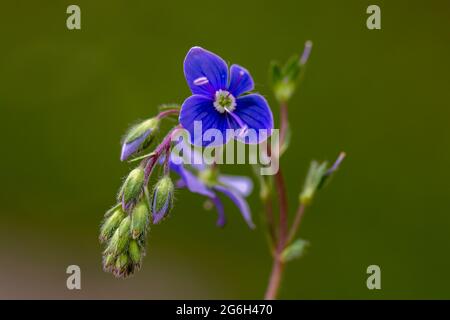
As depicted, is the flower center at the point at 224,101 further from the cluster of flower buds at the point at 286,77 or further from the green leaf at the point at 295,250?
the green leaf at the point at 295,250

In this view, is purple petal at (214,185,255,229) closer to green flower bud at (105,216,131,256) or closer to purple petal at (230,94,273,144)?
purple petal at (230,94,273,144)

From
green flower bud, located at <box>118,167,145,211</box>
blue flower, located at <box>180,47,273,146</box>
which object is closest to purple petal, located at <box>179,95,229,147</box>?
blue flower, located at <box>180,47,273,146</box>

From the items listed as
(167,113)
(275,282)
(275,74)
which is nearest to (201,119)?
(167,113)

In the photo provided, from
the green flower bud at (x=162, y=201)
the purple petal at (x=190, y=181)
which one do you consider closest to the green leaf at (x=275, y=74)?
the purple petal at (x=190, y=181)

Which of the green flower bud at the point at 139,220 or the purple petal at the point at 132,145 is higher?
the purple petal at the point at 132,145

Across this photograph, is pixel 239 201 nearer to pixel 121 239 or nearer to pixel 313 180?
pixel 313 180

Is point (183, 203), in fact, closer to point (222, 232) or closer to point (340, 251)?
point (222, 232)
